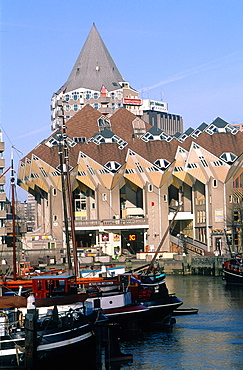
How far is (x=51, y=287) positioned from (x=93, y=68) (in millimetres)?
153098

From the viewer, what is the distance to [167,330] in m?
48.1

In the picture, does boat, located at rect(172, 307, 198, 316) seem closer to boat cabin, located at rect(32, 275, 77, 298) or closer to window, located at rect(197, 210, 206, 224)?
boat cabin, located at rect(32, 275, 77, 298)

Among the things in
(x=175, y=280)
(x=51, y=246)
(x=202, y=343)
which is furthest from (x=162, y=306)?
(x=51, y=246)

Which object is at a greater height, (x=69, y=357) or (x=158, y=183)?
(x=158, y=183)

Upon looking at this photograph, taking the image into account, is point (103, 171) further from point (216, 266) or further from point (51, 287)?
point (51, 287)

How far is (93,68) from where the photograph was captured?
632 feet

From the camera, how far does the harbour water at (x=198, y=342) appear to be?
38.3m

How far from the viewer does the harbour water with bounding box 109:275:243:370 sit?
38281 millimetres

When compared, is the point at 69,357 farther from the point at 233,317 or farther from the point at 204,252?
the point at 204,252

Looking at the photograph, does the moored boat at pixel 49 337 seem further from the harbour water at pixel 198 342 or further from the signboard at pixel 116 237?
the signboard at pixel 116 237

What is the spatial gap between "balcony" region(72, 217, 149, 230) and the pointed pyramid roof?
7246 centimetres

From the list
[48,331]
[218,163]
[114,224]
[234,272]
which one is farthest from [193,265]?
[48,331]

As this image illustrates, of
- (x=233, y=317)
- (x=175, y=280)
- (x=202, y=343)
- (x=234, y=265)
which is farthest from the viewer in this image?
(x=175, y=280)

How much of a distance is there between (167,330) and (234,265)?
30.6 metres
